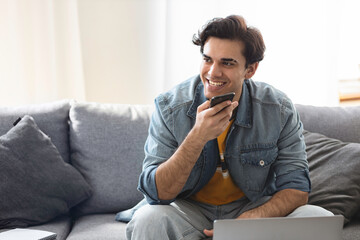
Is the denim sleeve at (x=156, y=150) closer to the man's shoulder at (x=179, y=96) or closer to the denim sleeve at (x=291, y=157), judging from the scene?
the man's shoulder at (x=179, y=96)

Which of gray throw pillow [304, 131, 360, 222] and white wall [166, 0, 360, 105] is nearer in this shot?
gray throw pillow [304, 131, 360, 222]

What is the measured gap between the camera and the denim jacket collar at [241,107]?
1841 millimetres

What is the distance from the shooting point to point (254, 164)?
1.86 meters

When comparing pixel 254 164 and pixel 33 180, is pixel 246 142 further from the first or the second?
pixel 33 180

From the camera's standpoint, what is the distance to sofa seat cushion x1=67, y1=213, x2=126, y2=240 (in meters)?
1.85

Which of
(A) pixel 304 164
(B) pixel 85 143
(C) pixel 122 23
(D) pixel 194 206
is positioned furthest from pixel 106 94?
(A) pixel 304 164

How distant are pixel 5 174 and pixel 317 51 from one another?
205 cm

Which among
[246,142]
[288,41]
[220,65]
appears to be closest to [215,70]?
[220,65]

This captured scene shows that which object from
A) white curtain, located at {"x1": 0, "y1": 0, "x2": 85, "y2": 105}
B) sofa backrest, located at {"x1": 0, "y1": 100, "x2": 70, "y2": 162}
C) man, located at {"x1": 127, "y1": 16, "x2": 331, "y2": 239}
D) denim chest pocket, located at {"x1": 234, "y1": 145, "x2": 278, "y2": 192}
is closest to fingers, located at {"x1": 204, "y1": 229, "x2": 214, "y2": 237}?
man, located at {"x1": 127, "y1": 16, "x2": 331, "y2": 239}

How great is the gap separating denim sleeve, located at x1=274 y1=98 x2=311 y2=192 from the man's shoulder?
0.37 meters

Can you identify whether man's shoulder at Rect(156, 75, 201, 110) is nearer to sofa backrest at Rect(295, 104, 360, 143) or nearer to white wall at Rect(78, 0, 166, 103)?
sofa backrest at Rect(295, 104, 360, 143)

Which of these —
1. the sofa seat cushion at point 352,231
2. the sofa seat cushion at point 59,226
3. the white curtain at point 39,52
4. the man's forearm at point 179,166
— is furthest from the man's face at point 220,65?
the white curtain at point 39,52

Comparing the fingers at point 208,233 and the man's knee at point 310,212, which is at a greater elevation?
the man's knee at point 310,212

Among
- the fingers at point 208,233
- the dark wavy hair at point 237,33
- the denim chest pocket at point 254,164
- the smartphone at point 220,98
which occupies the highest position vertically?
the dark wavy hair at point 237,33
